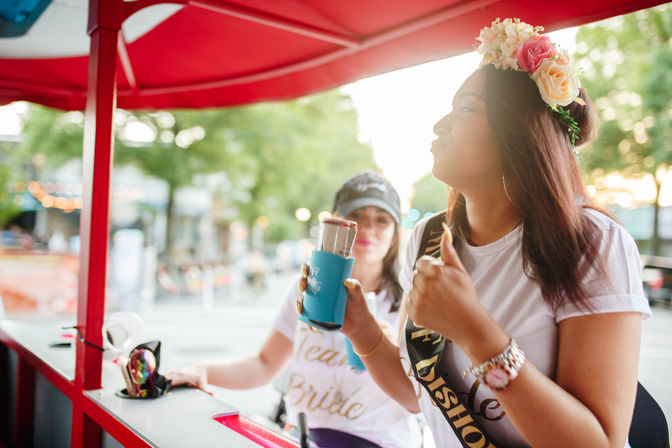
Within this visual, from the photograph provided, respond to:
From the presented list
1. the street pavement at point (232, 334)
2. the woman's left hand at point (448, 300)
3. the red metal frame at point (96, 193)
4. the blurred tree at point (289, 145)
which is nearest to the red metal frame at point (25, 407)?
the red metal frame at point (96, 193)

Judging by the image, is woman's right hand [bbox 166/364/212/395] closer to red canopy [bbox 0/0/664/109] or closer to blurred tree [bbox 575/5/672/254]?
red canopy [bbox 0/0/664/109]

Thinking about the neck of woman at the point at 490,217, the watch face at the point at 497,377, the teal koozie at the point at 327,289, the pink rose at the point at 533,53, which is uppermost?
the pink rose at the point at 533,53

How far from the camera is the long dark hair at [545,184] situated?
1.07 metres

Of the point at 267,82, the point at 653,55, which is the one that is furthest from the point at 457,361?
the point at 653,55

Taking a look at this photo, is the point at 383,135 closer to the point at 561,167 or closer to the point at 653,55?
the point at 653,55

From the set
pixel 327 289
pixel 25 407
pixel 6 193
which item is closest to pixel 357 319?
pixel 327 289

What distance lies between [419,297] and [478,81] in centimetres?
65

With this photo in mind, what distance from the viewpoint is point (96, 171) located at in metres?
1.81

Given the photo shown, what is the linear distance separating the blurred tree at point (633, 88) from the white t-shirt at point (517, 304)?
1179cm

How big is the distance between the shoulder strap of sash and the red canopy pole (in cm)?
124

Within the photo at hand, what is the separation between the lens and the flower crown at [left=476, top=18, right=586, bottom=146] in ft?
3.84

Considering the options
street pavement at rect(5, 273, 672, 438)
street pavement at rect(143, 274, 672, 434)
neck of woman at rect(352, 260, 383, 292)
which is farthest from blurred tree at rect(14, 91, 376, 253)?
neck of woman at rect(352, 260, 383, 292)

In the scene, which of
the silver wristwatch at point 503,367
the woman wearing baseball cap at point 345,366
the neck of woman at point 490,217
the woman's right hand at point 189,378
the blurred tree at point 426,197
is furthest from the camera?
the blurred tree at point 426,197

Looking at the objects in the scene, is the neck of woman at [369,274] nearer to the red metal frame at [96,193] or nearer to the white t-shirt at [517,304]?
the red metal frame at [96,193]
